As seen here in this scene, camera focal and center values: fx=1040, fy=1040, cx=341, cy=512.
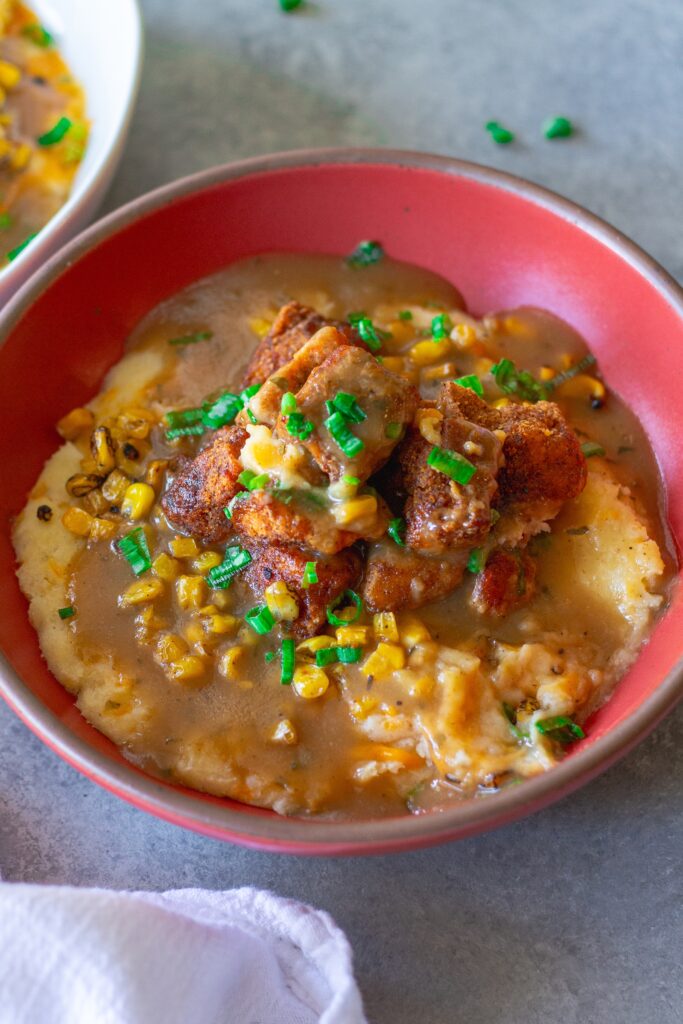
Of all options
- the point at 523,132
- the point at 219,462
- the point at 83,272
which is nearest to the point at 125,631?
the point at 219,462

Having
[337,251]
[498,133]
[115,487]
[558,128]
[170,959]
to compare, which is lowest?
[170,959]

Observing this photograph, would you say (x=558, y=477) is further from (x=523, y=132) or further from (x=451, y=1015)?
(x=523, y=132)

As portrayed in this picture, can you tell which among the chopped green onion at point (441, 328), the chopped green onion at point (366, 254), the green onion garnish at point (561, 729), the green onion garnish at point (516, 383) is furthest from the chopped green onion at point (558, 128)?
the green onion garnish at point (561, 729)

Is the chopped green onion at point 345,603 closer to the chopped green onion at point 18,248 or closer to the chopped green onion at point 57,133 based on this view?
the chopped green onion at point 18,248

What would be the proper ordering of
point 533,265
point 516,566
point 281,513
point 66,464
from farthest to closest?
point 533,265 → point 66,464 → point 516,566 → point 281,513

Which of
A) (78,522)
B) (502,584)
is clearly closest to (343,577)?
(502,584)

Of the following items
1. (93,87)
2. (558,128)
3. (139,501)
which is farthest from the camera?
(558,128)

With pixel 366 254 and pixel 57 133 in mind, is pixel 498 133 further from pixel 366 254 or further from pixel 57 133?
pixel 57 133
